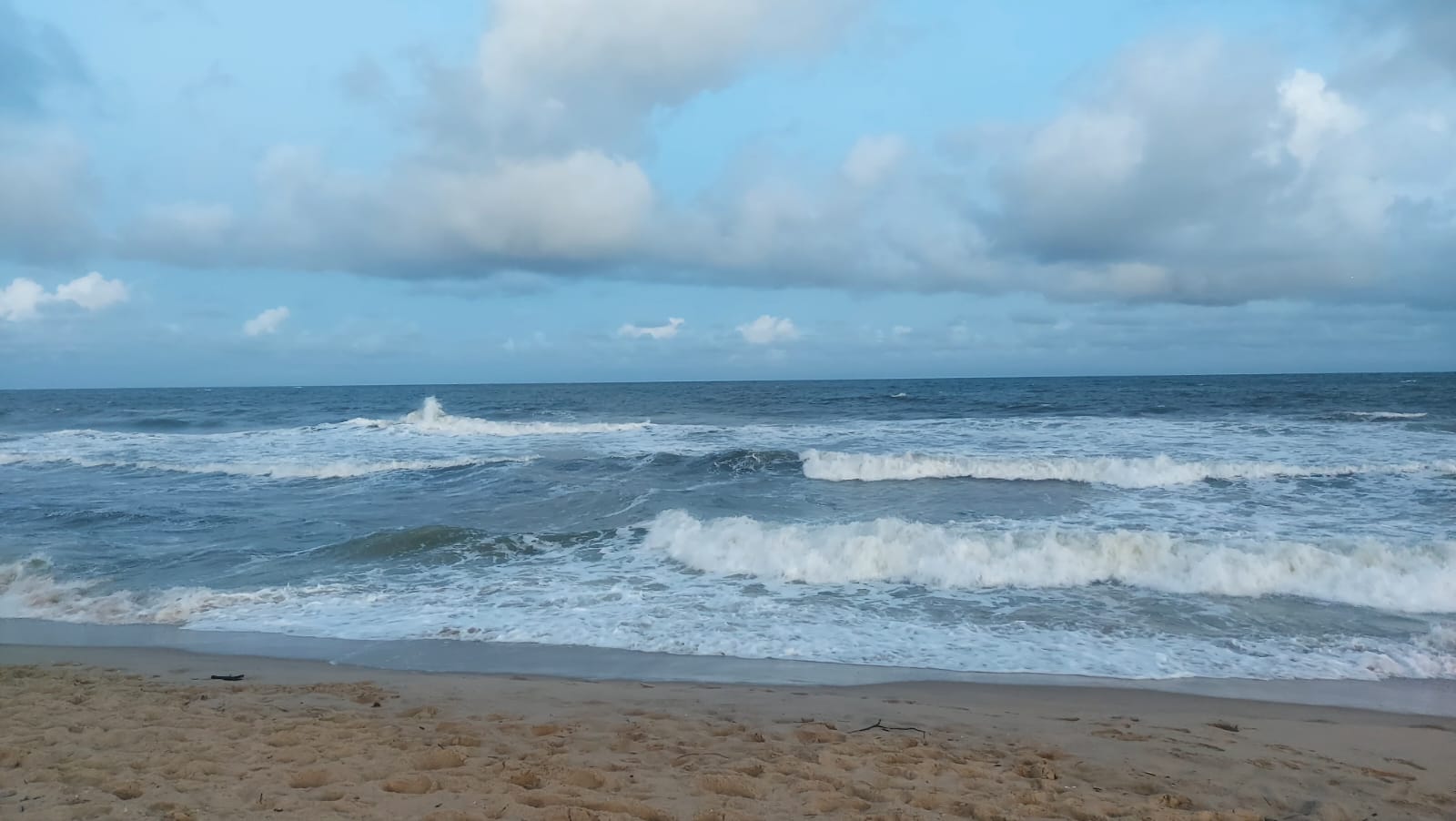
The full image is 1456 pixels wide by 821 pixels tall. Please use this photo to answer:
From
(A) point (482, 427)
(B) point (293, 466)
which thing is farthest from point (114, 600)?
(A) point (482, 427)

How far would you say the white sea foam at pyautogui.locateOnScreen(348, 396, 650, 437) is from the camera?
105ft

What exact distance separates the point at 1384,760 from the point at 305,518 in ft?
49.3

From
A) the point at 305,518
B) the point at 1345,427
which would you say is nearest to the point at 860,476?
the point at 305,518

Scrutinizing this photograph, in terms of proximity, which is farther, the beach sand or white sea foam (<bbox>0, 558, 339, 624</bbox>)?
white sea foam (<bbox>0, 558, 339, 624</bbox>)

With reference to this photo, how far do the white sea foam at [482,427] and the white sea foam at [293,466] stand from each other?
28.5 ft

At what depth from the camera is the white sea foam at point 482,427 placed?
3203cm

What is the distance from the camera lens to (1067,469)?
725 inches

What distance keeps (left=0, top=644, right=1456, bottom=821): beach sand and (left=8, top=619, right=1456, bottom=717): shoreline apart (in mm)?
237

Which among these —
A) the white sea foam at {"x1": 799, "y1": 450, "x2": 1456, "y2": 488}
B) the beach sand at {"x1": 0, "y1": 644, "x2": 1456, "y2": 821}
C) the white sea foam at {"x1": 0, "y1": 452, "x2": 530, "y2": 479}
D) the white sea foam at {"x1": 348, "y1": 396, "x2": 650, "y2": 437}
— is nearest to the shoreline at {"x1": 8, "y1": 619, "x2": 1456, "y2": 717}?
the beach sand at {"x1": 0, "y1": 644, "x2": 1456, "y2": 821}

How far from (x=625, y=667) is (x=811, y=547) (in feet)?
15.2

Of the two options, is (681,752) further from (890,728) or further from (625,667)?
(625,667)

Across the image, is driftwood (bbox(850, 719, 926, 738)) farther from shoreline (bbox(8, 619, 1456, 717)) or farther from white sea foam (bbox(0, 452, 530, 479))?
white sea foam (bbox(0, 452, 530, 479))

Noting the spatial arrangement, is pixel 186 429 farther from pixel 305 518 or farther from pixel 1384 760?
pixel 1384 760

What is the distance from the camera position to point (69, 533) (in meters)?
13.2
